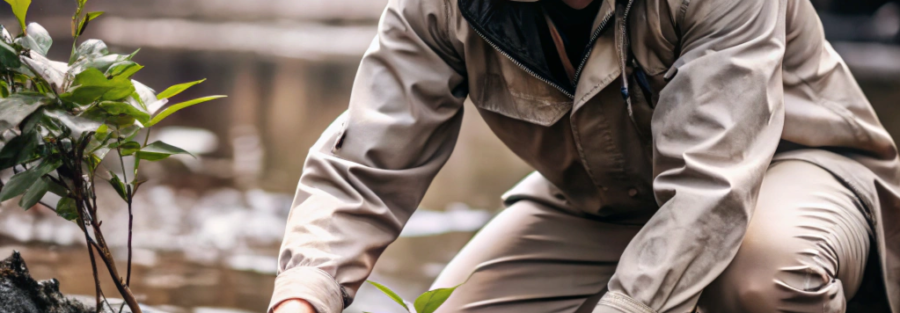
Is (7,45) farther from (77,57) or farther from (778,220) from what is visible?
(778,220)

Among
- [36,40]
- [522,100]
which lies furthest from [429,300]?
[36,40]

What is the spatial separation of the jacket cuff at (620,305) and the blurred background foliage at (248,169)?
1127 mm

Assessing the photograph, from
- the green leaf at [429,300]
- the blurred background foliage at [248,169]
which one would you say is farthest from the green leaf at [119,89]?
the blurred background foliage at [248,169]

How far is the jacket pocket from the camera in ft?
4.21

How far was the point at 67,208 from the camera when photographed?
112 centimetres

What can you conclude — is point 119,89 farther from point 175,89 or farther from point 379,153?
point 379,153

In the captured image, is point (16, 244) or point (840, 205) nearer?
point (840, 205)

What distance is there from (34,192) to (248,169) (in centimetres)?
242

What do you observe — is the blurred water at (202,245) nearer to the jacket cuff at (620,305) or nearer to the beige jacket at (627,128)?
the beige jacket at (627,128)

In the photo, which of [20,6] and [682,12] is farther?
[682,12]

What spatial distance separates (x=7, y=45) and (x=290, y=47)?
21.0 ft

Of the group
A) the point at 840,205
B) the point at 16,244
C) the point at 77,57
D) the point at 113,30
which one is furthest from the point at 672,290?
the point at 113,30

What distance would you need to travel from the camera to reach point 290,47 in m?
7.25

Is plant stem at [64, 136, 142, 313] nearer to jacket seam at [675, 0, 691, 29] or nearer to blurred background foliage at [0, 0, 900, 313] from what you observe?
blurred background foliage at [0, 0, 900, 313]
